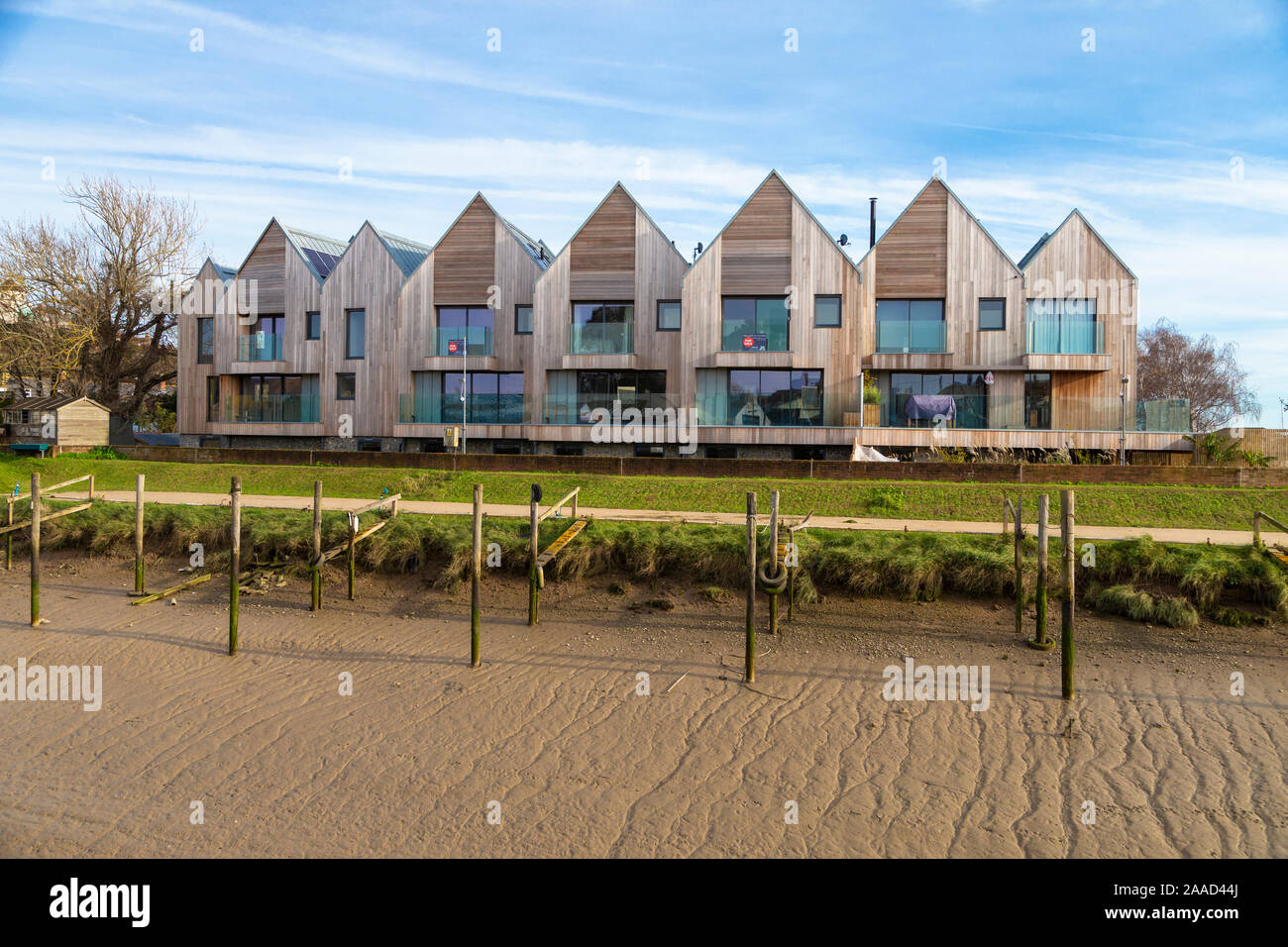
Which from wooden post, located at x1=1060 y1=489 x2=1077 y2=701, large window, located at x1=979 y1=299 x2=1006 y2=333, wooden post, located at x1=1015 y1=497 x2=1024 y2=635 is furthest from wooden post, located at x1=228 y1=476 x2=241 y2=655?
large window, located at x1=979 y1=299 x2=1006 y2=333

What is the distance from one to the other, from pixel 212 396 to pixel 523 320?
13516mm

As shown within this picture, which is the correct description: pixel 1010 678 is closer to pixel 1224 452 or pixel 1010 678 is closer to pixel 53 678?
pixel 53 678

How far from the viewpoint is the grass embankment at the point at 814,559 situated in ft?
41.9

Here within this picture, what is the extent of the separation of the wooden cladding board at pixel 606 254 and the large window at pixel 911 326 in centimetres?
862

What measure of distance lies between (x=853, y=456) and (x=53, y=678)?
20803 millimetres

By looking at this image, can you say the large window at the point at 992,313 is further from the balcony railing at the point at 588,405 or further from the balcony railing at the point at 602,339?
the balcony railing at the point at 602,339

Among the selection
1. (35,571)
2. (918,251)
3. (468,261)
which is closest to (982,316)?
(918,251)

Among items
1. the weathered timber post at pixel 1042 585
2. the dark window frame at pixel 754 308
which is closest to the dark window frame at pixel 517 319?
the dark window frame at pixel 754 308

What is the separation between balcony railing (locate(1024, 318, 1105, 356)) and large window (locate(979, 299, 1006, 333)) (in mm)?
952

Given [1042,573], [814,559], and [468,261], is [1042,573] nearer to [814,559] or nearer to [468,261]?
[814,559]

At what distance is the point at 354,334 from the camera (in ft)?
111

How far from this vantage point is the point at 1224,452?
23.5m
